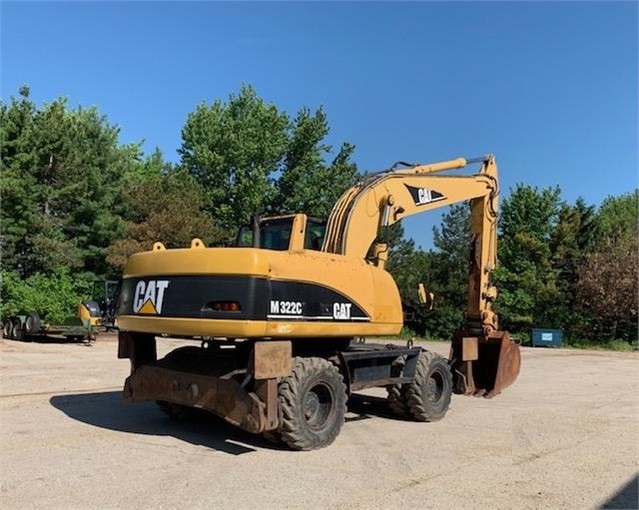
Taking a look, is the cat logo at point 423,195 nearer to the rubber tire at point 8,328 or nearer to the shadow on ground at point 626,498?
the shadow on ground at point 626,498

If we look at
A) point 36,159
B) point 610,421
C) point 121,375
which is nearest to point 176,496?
point 610,421

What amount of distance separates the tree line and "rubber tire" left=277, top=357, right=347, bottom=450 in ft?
63.3

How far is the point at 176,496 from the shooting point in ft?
18.6

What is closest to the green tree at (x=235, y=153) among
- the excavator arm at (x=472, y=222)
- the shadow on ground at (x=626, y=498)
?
the excavator arm at (x=472, y=222)

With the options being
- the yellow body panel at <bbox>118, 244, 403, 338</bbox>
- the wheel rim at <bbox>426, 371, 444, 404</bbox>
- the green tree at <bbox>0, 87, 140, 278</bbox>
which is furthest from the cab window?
the green tree at <bbox>0, 87, 140, 278</bbox>

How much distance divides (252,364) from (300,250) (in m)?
1.52

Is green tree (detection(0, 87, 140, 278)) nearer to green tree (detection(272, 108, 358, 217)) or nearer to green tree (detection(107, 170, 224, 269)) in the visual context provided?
green tree (detection(107, 170, 224, 269))

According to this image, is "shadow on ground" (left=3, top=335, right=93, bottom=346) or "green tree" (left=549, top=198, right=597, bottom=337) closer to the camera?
"shadow on ground" (left=3, top=335, right=93, bottom=346)

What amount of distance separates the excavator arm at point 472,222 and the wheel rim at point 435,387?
1609 mm

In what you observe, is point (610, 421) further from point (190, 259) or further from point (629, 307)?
point (629, 307)

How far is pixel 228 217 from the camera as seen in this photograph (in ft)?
138

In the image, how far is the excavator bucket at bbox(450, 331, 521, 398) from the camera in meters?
11.7

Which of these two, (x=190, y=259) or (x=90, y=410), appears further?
(x=90, y=410)

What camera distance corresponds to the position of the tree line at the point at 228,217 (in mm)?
28969
